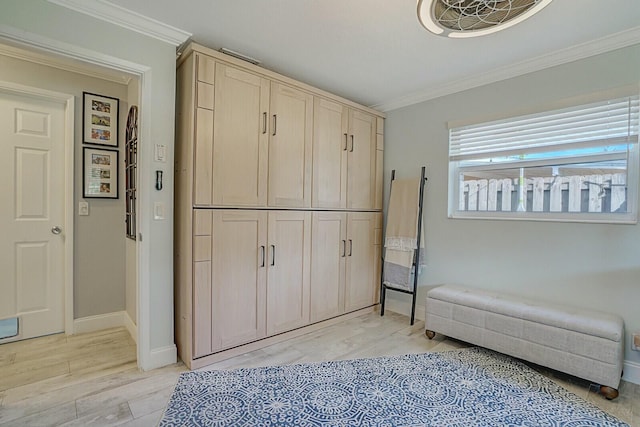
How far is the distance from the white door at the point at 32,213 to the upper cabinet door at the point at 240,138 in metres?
1.62

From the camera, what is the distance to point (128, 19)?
6.64 feet

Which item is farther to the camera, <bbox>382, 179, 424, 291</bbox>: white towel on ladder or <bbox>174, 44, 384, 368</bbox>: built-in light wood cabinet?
<bbox>382, 179, 424, 291</bbox>: white towel on ladder

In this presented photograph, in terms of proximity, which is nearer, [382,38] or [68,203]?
[382,38]

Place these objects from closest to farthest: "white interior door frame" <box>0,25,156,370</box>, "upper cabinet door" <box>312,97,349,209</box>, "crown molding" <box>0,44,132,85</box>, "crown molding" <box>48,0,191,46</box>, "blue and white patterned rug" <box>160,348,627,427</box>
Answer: "blue and white patterned rug" <box>160,348,627,427</box>, "crown molding" <box>48,0,191,46</box>, "white interior door frame" <box>0,25,156,370</box>, "crown molding" <box>0,44,132,85</box>, "upper cabinet door" <box>312,97,349,209</box>

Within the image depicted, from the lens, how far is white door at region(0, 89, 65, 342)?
8.43 ft

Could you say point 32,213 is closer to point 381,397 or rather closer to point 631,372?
point 381,397

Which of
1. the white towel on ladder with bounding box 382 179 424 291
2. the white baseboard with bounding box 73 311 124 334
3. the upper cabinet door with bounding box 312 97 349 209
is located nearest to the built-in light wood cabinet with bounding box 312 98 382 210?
the upper cabinet door with bounding box 312 97 349 209

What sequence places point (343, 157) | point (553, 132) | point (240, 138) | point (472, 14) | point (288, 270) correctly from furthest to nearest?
point (343, 157), point (288, 270), point (553, 132), point (240, 138), point (472, 14)

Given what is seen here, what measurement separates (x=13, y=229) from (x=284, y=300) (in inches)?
91.0

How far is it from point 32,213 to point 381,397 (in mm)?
3130

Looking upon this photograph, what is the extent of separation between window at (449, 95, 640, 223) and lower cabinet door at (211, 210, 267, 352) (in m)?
1.94

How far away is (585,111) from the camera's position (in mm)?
2377

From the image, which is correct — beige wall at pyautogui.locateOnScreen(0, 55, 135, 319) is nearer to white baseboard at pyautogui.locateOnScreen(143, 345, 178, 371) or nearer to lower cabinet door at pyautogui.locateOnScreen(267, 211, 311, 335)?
white baseboard at pyautogui.locateOnScreen(143, 345, 178, 371)

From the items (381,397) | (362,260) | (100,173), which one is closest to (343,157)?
(362,260)
